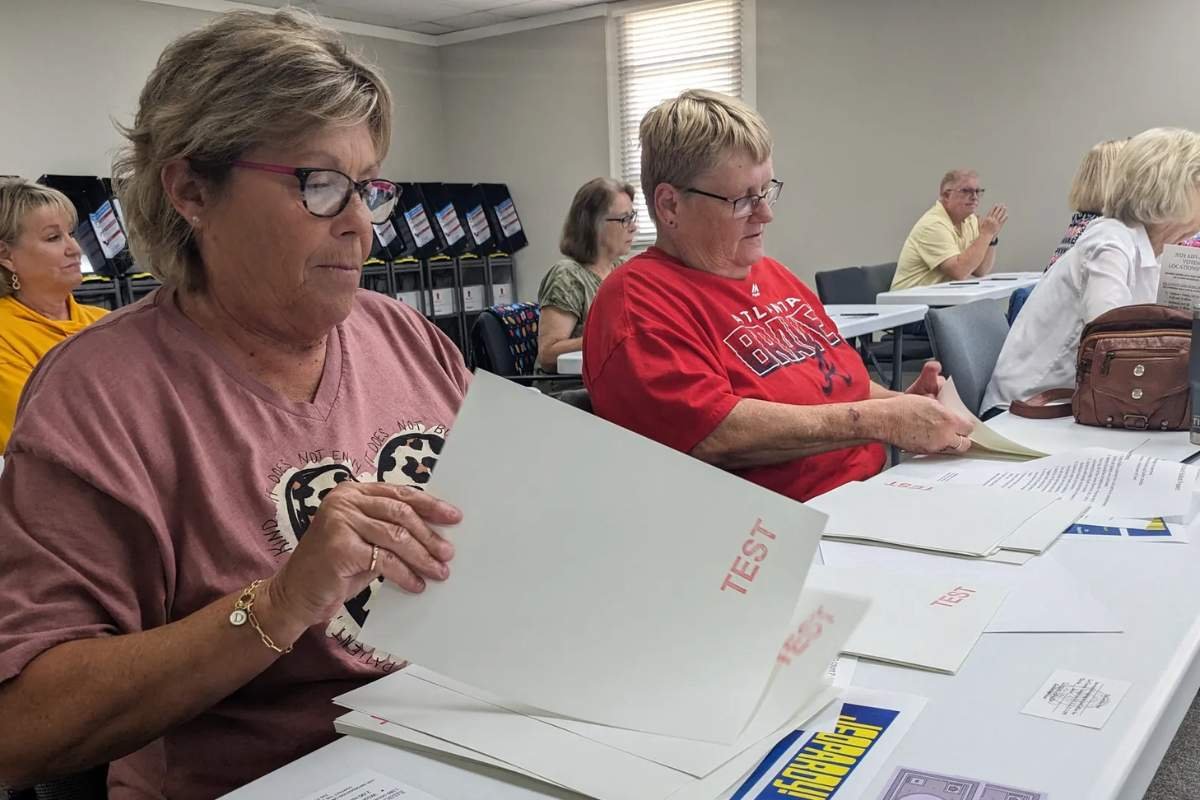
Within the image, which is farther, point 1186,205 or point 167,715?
point 1186,205

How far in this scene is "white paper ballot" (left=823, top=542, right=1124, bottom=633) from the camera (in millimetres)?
989

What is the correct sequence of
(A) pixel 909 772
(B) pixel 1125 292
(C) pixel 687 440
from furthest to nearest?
(B) pixel 1125 292, (C) pixel 687 440, (A) pixel 909 772

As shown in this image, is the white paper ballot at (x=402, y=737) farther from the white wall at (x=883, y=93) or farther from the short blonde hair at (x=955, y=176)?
the short blonde hair at (x=955, y=176)

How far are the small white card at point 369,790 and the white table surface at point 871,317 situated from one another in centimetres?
313

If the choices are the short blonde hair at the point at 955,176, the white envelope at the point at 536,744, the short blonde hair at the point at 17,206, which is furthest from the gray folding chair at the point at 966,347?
the short blonde hair at the point at 955,176

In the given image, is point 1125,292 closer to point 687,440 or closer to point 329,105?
point 687,440

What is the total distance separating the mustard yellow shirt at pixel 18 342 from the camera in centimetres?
275

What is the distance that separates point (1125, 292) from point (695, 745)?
1.99 meters

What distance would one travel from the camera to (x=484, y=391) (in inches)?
30.8

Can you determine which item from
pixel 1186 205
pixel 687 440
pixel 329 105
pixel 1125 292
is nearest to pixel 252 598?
pixel 329 105

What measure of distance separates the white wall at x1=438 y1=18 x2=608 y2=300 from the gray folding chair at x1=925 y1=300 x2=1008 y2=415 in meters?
6.22

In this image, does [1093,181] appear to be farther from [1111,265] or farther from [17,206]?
[17,206]

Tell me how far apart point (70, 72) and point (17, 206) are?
4130mm

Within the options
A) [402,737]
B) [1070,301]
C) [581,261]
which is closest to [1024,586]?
[402,737]
